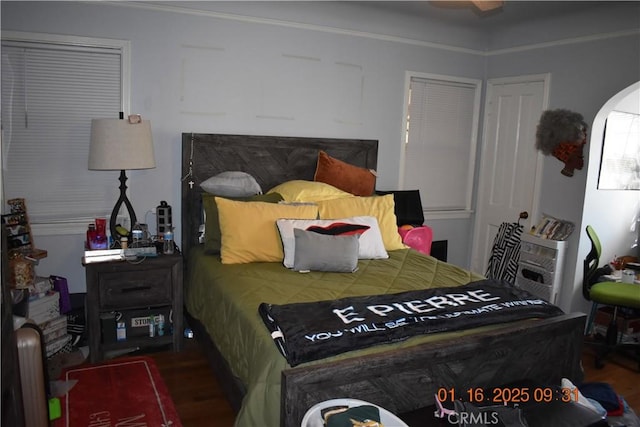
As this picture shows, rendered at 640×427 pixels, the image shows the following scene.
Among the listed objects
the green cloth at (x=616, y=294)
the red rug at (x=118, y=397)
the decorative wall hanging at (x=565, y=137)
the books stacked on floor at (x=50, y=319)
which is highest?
the decorative wall hanging at (x=565, y=137)

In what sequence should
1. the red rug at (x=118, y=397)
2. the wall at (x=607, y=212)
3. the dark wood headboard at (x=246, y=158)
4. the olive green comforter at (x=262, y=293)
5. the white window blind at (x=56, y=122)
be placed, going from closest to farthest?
the olive green comforter at (x=262, y=293) < the red rug at (x=118, y=397) < the white window blind at (x=56, y=122) < the dark wood headboard at (x=246, y=158) < the wall at (x=607, y=212)

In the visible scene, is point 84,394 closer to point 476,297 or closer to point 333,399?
point 333,399

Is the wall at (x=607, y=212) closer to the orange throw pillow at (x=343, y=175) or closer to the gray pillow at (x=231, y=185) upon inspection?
the orange throw pillow at (x=343, y=175)

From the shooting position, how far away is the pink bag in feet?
12.4

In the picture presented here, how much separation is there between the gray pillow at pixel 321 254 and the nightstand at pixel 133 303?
2.73 ft

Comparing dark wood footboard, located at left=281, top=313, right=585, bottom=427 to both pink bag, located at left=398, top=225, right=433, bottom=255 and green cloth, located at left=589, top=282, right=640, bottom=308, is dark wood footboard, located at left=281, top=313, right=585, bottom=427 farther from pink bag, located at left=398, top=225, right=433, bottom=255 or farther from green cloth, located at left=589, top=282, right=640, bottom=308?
pink bag, located at left=398, top=225, right=433, bottom=255

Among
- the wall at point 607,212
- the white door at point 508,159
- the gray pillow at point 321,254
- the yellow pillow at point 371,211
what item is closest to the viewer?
the gray pillow at point 321,254

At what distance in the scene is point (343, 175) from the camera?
3.79m

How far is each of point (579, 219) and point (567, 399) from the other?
2223 millimetres

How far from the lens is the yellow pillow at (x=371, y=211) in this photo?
3.36 m

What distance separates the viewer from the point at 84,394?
2.64m

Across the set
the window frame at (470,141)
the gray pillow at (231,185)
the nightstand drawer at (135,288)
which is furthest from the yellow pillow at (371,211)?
the nightstand drawer at (135,288)

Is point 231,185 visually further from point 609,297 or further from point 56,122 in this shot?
point 609,297

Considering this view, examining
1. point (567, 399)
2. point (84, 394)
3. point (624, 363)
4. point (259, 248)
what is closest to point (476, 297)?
Result: point (567, 399)
